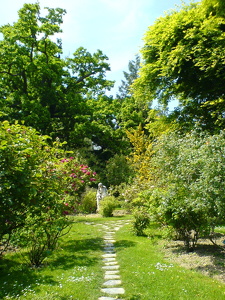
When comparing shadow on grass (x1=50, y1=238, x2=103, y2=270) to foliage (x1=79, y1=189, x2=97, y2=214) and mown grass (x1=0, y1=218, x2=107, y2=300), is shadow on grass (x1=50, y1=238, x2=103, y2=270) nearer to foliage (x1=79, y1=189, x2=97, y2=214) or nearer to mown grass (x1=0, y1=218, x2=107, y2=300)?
mown grass (x1=0, y1=218, x2=107, y2=300)

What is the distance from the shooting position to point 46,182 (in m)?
4.68

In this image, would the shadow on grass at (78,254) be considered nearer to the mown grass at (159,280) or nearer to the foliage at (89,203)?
the mown grass at (159,280)

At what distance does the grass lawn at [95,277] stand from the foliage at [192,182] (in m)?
1.11

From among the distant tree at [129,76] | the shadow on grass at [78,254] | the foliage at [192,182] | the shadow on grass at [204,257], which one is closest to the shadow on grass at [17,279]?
the shadow on grass at [78,254]

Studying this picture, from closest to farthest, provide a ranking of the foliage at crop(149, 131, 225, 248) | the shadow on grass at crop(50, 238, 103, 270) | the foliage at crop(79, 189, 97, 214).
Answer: the foliage at crop(149, 131, 225, 248) < the shadow on grass at crop(50, 238, 103, 270) < the foliage at crop(79, 189, 97, 214)

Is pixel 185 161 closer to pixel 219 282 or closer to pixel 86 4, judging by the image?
pixel 219 282

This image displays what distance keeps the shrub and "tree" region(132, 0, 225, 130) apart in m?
4.74

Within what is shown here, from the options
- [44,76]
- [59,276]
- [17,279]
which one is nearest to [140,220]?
[59,276]

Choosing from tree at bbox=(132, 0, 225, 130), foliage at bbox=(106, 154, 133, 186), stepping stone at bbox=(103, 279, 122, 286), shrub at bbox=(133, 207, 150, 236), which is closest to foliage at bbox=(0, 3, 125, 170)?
foliage at bbox=(106, 154, 133, 186)

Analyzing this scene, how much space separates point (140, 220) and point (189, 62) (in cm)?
712

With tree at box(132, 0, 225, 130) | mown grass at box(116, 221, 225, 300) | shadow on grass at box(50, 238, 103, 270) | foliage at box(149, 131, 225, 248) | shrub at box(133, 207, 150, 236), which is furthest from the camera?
tree at box(132, 0, 225, 130)

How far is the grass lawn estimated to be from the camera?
4155mm

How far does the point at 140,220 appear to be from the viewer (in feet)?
30.0

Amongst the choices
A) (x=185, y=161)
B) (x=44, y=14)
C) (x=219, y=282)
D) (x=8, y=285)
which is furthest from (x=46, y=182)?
(x=44, y=14)
